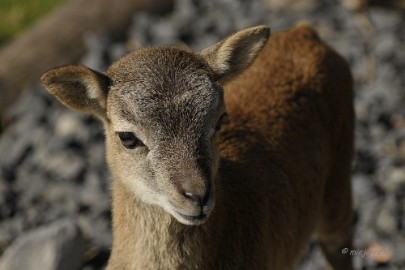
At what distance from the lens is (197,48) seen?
32.1 ft

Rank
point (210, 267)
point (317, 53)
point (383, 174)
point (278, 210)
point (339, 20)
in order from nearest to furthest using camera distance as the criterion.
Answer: point (210, 267) → point (278, 210) → point (317, 53) → point (383, 174) → point (339, 20)

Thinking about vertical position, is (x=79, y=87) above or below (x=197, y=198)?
above

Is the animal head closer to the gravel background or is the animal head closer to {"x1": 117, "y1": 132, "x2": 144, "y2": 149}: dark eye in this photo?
{"x1": 117, "y1": 132, "x2": 144, "y2": 149}: dark eye

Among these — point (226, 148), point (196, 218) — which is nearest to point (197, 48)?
point (226, 148)

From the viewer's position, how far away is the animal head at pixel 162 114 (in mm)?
4809

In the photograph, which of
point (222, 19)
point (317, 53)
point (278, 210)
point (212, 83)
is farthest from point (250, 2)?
point (212, 83)

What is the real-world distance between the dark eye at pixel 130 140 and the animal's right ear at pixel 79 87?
1.05ft

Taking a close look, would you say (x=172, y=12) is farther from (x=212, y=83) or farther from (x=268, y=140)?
(x=212, y=83)

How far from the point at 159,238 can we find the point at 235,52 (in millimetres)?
1316

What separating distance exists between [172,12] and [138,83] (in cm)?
589

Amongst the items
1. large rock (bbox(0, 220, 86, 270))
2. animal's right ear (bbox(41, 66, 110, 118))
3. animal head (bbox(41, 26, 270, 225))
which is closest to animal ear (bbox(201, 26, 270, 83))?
animal head (bbox(41, 26, 270, 225))

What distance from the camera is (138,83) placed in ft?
16.4

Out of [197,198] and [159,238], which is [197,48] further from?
[197,198]

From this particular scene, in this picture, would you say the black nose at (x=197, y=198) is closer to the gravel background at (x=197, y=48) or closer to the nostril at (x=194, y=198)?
the nostril at (x=194, y=198)
